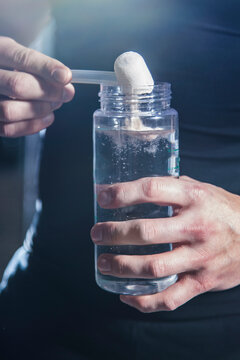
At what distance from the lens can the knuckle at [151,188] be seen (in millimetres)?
485

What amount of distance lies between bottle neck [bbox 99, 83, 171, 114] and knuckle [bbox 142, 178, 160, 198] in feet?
0.39

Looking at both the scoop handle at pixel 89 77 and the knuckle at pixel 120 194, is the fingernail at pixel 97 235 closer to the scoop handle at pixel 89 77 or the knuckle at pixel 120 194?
the knuckle at pixel 120 194

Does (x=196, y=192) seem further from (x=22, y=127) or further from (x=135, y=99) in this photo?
(x=22, y=127)

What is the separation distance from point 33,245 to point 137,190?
0.36 m

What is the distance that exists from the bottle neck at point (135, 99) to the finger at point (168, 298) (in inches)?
9.4

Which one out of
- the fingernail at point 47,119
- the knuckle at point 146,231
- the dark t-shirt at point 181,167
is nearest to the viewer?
the knuckle at point 146,231

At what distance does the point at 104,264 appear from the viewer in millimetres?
515

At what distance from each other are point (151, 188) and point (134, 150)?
88 millimetres

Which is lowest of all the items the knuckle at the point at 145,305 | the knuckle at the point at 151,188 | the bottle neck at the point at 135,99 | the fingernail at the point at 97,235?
the knuckle at the point at 145,305

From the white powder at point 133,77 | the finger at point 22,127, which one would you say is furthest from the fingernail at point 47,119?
the white powder at point 133,77

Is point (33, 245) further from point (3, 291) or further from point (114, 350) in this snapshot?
point (114, 350)

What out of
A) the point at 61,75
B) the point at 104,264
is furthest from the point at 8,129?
the point at 104,264

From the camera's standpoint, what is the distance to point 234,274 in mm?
608

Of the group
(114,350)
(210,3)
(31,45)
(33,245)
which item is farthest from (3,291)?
(210,3)
